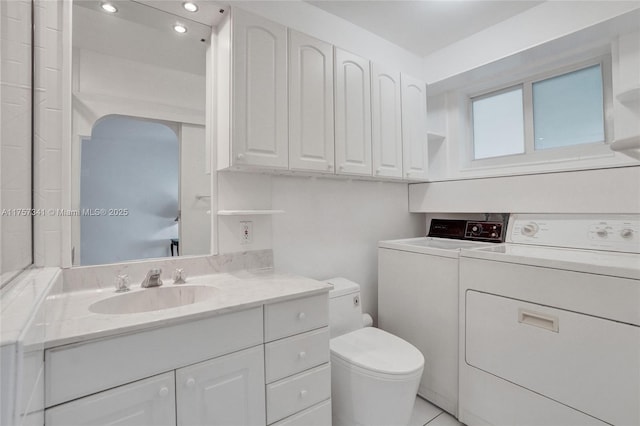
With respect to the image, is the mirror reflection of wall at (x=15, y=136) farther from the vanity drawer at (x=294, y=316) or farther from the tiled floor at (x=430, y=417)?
the tiled floor at (x=430, y=417)

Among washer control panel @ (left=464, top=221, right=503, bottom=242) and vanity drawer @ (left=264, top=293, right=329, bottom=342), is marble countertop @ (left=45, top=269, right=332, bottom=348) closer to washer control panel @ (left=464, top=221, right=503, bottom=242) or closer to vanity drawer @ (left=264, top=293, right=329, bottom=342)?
vanity drawer @ (left=264, top=293, right=329, bottom=342)

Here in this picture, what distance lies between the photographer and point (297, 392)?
→ 49.9 inches

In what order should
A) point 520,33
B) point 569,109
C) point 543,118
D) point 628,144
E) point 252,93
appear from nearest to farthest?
point 628,144
point 252,93
point 520,33
point 569,109
point 543,118

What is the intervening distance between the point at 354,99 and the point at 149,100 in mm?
1142

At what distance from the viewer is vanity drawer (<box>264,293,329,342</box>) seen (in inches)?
47.4

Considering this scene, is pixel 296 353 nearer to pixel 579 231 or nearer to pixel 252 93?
pixel 252 93

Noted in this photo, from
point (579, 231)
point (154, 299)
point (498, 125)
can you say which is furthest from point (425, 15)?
point (154, 299)

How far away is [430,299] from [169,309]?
1.46 metres

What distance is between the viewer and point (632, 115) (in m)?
1.71

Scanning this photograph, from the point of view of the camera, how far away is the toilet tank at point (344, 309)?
1.78 m

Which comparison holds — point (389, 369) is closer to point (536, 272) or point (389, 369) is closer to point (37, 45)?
point (536, 272)

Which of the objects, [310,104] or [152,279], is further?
[310,104]

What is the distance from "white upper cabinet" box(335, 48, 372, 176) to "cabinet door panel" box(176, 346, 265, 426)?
114 centimetres

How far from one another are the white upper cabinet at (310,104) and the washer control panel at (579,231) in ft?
4.28
